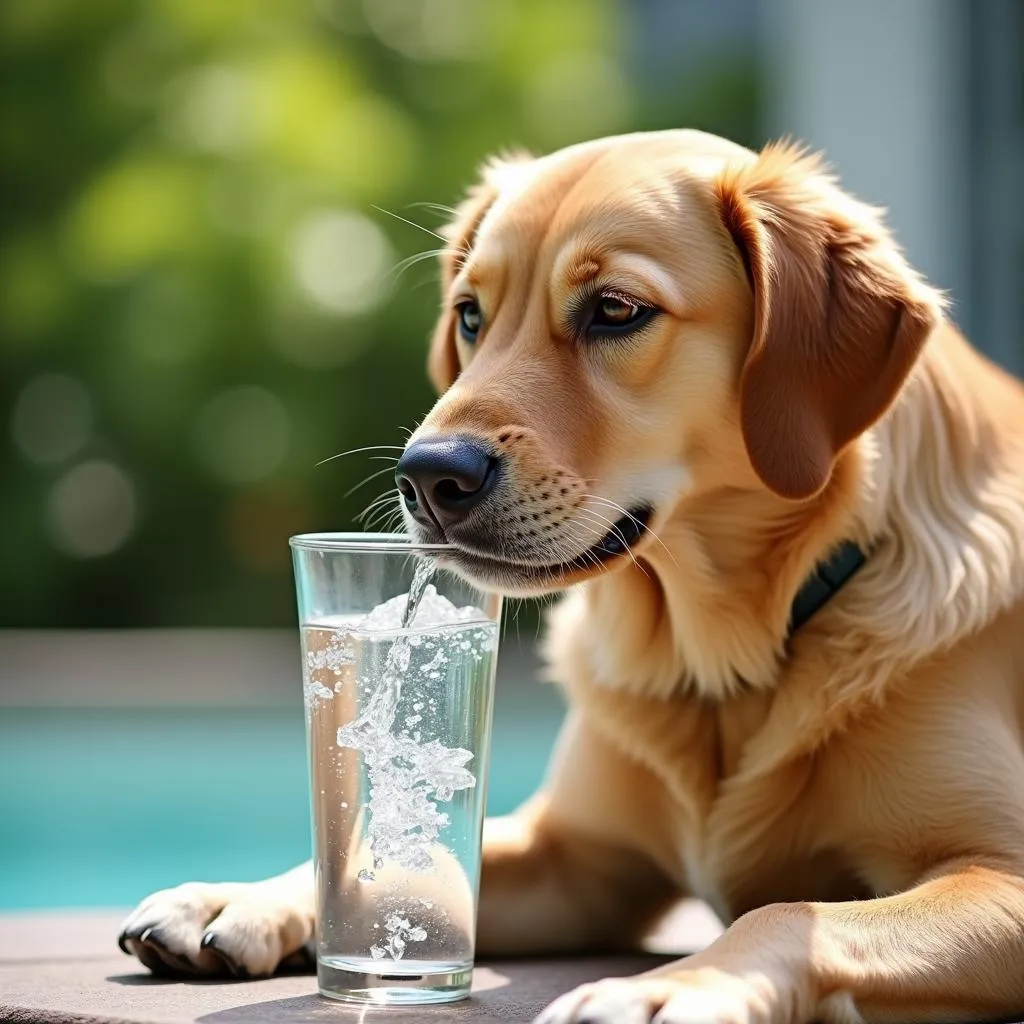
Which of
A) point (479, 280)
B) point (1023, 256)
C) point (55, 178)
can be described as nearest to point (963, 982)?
point (479, 280)

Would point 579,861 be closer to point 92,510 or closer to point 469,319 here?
point 469,319

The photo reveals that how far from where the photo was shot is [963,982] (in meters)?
2.20

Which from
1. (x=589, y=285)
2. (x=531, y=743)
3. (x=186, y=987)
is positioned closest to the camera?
(x=186, y=987)

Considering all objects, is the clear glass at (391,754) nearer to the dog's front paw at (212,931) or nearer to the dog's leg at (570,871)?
the dog's front paw at (212,931)

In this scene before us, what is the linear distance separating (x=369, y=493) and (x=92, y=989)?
39.7ft

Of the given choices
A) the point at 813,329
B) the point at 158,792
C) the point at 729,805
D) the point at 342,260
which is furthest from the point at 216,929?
the point at 342,260

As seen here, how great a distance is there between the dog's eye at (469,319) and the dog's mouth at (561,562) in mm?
499

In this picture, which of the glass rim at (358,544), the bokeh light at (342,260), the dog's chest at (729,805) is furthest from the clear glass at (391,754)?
the bokeh light at (342,260)

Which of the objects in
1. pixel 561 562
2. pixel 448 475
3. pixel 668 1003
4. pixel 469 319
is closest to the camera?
pixel 668 1003

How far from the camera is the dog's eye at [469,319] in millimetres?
2869

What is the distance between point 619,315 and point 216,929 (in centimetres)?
113

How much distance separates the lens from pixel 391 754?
7.17 ft

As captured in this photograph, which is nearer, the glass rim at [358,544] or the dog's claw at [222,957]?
the glass rim at [358,544]

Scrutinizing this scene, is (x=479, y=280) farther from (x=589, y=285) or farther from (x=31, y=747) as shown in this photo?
(x=31, y=747)
